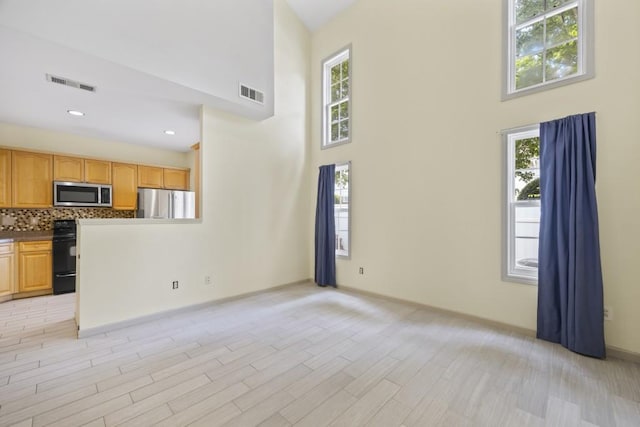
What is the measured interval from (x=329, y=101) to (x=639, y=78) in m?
3.82

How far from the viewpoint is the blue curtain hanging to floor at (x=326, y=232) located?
4625mm

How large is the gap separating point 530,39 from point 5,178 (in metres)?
7.41

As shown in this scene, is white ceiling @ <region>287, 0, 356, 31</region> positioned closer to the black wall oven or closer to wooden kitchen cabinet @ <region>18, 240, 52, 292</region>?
the black wall oven

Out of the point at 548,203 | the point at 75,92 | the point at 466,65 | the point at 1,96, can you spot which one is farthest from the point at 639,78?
the point at 1,96

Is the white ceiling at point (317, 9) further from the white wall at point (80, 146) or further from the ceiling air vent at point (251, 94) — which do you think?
the white wall at point (80, 146)

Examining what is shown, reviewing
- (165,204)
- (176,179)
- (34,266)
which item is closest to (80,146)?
(176,179)

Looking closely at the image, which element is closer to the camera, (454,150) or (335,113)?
(454,150)

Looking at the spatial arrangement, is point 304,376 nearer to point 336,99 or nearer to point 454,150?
point 454,150

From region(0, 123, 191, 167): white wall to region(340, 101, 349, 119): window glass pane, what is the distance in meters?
4.18

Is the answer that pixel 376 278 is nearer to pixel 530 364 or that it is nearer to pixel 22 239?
pixel 530 364

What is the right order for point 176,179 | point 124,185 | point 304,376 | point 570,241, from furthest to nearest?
1. point 176,179
2. point 124,185
3. point 570,241
4. point 304,376

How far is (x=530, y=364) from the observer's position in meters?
2.26

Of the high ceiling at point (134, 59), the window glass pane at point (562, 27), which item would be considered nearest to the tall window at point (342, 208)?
the high ceiling at point (134, 59)

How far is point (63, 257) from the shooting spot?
4363 mm
